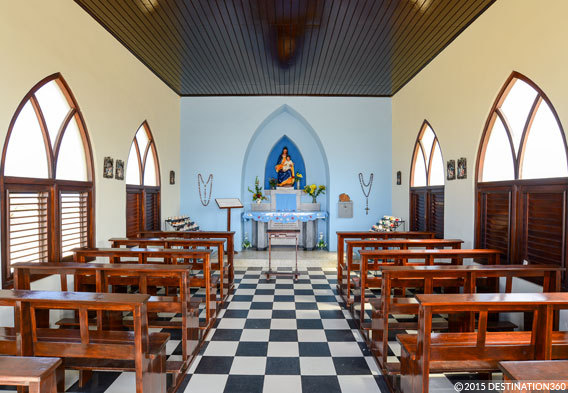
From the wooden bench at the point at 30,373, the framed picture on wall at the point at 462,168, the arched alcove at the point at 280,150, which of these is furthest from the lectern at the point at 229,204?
the wooden bench at the point at 30,373

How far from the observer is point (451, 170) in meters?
5.73

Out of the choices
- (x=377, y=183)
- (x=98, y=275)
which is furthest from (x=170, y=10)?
(x=377, y=183)

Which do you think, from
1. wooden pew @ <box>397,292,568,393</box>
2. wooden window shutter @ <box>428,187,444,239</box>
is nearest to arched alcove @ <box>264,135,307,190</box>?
wooden window shutter @ <box>428,187,444,239</box>

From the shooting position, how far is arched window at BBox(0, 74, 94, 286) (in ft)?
11.6

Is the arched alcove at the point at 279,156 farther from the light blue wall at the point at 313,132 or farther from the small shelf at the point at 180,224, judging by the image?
the small shelf at the point at 180,224

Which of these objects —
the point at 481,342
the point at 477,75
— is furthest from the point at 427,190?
the point at 481,342

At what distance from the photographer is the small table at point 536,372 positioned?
1.45 m

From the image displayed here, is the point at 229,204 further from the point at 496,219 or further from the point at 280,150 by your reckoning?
the point at 496,219

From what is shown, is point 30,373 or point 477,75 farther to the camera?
point 477,75

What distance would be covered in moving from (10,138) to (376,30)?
15.9ft

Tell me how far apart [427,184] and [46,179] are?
244 inches

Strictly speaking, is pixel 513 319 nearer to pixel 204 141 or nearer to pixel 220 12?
pixel 220 12

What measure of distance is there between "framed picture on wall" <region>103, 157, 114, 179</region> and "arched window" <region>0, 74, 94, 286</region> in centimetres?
26

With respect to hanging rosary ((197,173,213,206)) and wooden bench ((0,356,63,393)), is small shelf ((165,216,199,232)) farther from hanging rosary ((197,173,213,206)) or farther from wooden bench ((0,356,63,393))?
wooden bench ((0,356,63,393))
